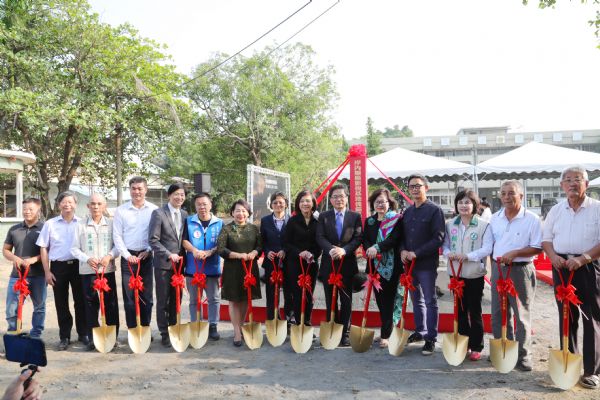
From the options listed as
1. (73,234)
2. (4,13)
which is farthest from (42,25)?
(73,234)

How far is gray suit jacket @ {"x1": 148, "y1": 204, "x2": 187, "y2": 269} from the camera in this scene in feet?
14.0

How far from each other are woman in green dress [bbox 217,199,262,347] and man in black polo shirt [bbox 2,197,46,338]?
1679 millimetres

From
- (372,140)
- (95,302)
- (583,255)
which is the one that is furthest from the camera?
(372,140)

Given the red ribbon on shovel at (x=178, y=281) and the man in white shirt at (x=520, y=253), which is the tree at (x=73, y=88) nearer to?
the red ribbon on shovel at (x=178, y=281)

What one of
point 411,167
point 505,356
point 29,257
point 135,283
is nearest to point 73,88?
point 411,167

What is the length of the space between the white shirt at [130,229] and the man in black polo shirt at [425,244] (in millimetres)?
2420

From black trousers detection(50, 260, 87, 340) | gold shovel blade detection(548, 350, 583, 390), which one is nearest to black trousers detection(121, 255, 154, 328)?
black trousers detection(50, 260, 87, 340)

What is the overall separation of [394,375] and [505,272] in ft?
3.96

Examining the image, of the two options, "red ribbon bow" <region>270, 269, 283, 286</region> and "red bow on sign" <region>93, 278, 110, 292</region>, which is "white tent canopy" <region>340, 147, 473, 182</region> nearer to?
"red ribbon bow" <region>270, 269, 283, 286</region>

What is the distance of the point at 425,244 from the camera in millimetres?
3932

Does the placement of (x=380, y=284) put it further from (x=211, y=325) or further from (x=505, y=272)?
(x=211, y=325)

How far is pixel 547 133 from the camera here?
49625mm

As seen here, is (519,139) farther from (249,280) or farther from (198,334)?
(198,334)

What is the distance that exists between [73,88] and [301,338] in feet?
40.1
